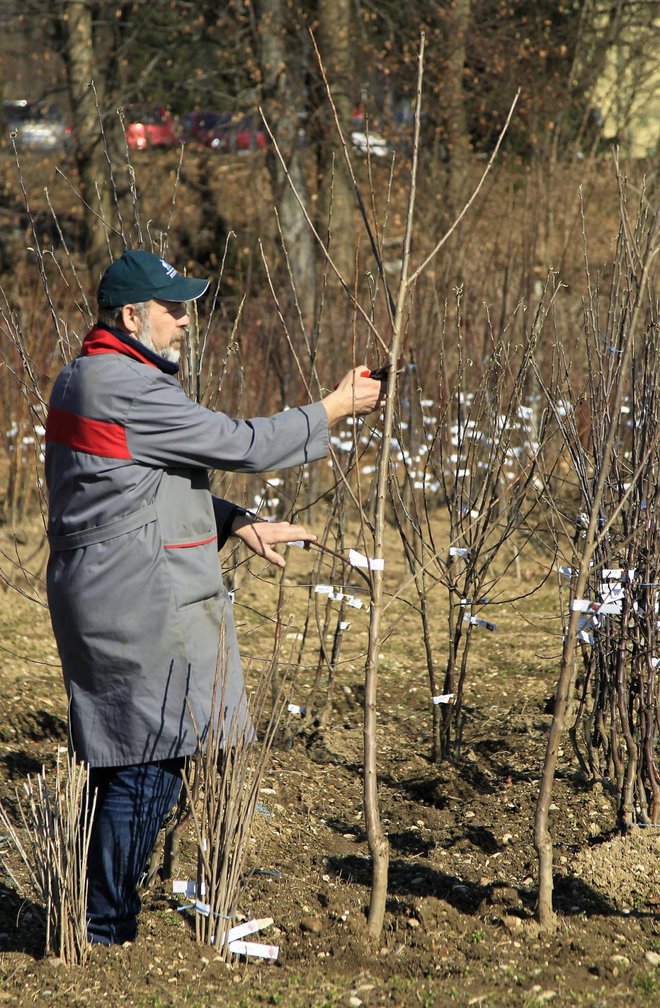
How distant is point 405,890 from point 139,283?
1.82 metres

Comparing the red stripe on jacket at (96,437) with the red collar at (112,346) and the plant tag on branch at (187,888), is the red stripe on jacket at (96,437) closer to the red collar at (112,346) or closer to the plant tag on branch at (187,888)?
the red collar at (112,346)

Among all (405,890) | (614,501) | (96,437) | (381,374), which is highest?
(381,374)

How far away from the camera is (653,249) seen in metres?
2.53

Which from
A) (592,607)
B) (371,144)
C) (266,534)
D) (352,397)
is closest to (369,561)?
(266,534)

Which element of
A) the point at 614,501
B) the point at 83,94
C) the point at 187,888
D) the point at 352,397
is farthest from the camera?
the point at 83,94

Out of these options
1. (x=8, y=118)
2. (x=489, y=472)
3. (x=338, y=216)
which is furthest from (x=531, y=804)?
(x=8, y=118)

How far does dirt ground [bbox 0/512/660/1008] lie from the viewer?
2.51 meters

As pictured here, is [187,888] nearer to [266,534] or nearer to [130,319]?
[266,534]

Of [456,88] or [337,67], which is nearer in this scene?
[337,67]

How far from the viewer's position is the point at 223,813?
2553mm

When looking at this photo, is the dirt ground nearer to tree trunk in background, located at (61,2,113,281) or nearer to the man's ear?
the man's ear

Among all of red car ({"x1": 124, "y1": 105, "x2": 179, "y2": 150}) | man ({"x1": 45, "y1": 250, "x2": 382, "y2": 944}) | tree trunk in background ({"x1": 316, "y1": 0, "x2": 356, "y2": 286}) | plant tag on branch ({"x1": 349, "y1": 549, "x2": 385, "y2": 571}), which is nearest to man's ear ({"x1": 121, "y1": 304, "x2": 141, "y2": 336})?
man ({"x1": 45, "y1": 250, "x2": 382, "y2": 944})

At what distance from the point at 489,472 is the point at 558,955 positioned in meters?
1.65

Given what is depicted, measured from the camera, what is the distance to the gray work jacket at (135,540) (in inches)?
93.7
